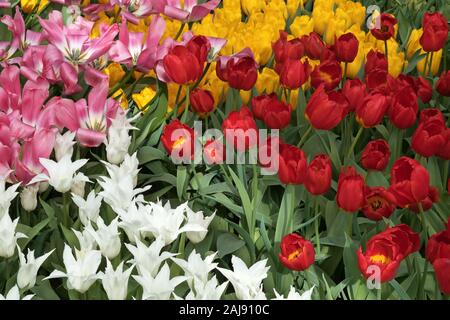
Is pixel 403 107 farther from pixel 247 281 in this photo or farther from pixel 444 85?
pixel 247 281

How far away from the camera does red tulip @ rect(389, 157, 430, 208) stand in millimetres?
1979

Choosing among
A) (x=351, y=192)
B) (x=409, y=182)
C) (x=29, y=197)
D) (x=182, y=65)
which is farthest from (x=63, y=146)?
(x=409, y=182)

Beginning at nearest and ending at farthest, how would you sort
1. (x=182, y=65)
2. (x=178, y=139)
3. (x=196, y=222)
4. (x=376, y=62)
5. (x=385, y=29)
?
(x=196, y=222)
(x=178, y=139)
(x=182, y=65)
(x=376, y=62)
(x=385, y=29)

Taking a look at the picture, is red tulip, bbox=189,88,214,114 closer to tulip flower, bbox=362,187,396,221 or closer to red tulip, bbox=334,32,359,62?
red tulip, bbox=334,32,359,62

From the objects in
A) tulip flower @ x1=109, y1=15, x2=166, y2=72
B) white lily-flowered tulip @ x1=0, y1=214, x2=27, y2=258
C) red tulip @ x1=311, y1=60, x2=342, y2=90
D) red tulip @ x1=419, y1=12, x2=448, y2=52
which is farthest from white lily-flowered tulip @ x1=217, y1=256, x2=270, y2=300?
red tulip @ x1=419, y1=12, x2=448, y2=52

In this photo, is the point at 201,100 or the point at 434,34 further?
the point at 434,34

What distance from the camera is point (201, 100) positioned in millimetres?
2566

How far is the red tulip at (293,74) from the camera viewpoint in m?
2.54

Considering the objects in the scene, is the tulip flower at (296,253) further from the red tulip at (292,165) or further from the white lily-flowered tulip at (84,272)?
the white lily-flowered tulip at (84,272)

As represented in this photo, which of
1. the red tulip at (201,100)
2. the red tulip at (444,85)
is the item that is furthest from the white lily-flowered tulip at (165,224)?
the red tulip at (444,85)

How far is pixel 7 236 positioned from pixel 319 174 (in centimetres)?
69

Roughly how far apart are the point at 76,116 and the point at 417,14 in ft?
6.15

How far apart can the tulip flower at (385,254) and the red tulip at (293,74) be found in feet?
2.49

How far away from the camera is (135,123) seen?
107 inches
